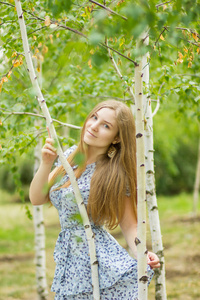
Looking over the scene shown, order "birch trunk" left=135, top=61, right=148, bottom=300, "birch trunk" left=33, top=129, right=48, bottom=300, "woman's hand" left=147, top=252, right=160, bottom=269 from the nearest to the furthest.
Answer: "birch trunk" left=135, top=61, right=148, bottom=300 < "woman's hand" left=147, top=252, right=160, bottom=269 < "birch trunk" left=33, top=129, right=48, bottom=300

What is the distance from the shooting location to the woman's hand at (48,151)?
2.13 m

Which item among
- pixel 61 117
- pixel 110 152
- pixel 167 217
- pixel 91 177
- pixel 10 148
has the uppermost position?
pixel 167 217

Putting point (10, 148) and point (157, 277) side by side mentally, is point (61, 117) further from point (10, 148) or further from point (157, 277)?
point (157, 277)

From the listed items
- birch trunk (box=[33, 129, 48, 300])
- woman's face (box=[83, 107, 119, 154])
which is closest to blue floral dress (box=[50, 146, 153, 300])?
woman's face (box=[83, 107, 119, 154])

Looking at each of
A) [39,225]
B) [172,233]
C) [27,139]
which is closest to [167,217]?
[172,233]

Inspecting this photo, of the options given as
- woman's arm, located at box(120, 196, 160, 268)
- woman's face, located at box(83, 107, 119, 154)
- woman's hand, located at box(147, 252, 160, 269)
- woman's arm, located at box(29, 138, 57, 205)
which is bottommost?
woman's hand, located at box(147, 252, 160, 269)

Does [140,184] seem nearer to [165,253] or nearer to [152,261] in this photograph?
[152,261]

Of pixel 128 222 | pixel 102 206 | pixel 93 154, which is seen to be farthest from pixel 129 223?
pixel 93 154

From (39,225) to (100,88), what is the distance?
67.3 inches

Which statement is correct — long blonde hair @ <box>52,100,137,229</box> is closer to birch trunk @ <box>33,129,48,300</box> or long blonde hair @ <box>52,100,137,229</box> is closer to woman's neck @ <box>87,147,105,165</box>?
woman's neck @ <box>87,147,105,165</box>

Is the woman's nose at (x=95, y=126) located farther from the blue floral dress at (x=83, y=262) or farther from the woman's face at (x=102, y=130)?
the blue floral dress at (x=83, y=262)

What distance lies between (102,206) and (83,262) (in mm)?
342

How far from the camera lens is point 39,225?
4648 mm

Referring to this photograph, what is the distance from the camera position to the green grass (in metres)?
5.33
